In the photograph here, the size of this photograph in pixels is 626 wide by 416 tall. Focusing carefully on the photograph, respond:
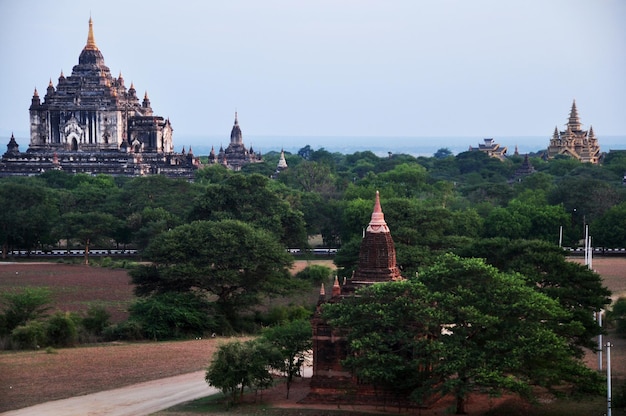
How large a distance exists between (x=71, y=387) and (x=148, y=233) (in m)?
34.1

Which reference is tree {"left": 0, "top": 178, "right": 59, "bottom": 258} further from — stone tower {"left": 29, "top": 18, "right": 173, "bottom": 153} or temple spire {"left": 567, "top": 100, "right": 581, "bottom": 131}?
temple spire {"left": 567, "top": 100, "right": 581, "bottom": 131}

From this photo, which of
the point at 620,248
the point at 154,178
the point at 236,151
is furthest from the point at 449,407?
the point at 236,151

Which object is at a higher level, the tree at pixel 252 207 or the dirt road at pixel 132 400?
the tree at pixel 252 207

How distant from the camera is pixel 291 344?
128ft

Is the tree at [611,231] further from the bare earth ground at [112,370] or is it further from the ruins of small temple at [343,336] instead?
the ruins of small temple at [343,336]

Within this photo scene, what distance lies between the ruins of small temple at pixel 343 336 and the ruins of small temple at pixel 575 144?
433ft

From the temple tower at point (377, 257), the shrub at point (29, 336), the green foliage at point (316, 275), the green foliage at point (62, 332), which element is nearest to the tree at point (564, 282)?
the temple tower at point (377, 257)

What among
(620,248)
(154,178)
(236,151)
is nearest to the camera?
(620,248)

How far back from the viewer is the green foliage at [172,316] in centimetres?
4988

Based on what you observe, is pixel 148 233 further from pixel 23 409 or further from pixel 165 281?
pixel 23 409

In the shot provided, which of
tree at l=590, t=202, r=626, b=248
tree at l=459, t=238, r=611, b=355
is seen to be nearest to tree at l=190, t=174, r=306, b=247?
tree at l=590, t=202, r=626, b=248

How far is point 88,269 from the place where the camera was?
71562 millimetres

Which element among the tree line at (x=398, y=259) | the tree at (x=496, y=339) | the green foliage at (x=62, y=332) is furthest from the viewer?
the green foliage at (x=62, y=332)

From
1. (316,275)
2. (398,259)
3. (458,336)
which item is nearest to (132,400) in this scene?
(458,336)
